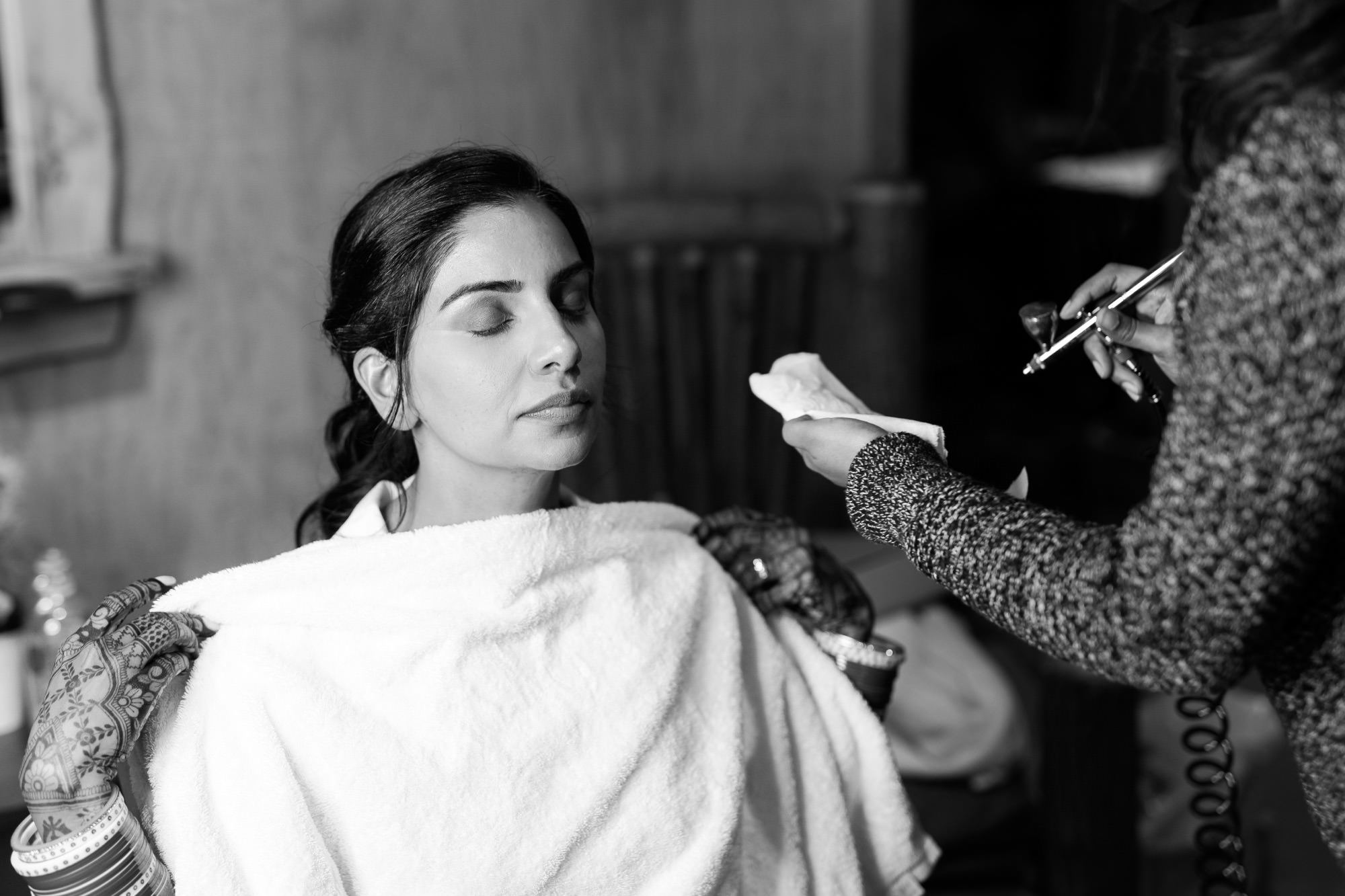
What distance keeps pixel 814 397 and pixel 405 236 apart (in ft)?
1.35

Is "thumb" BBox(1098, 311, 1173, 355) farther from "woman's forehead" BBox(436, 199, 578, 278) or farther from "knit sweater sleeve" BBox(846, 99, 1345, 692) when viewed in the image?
"woman's forehead" BBox(436, 199, 578, 278)

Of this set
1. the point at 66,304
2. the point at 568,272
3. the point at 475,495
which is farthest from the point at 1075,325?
the point at 66,304

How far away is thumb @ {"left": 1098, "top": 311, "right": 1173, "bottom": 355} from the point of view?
1.19 m

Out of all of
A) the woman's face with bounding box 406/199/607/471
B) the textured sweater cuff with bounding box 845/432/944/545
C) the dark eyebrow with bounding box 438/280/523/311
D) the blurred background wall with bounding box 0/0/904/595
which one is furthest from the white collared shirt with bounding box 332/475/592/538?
the blurred background wall with bounding box 0/0/904/595

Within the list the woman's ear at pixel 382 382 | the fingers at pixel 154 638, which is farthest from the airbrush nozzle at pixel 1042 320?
the fingers at pixel 154 638

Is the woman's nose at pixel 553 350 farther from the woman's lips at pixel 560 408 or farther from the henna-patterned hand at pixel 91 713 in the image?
the henna-patterned hand at pixel 91 713

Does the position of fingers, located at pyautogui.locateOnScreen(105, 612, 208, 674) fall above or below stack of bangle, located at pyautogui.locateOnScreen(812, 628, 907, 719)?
above

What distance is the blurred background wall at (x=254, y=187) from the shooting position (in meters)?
1.96

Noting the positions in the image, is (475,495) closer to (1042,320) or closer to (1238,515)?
(1042,320)

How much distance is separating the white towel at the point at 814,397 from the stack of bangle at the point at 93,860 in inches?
25.4

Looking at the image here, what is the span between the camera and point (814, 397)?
1214mm

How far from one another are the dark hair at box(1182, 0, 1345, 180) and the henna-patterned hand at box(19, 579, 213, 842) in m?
0.91

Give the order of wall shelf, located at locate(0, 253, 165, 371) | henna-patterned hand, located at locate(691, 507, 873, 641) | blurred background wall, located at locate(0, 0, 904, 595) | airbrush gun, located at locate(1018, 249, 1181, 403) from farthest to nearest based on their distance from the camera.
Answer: blurred background wall, located at locate(0, 0, 904, 595)
wall shelf, located at locate(0, 253, 165, 371)
henna-patterned hand, located at locate(691, 507, 873, 641)
airbrush gun, located at locate(1018, 249, 1181, 403)

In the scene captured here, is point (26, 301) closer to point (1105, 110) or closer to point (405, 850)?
point (405, 850)
